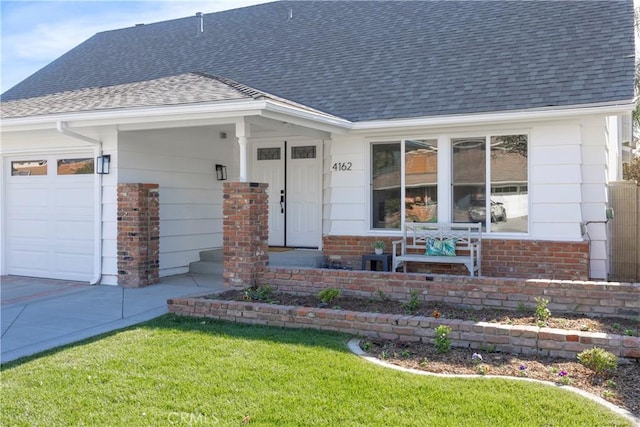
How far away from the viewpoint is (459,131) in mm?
8969

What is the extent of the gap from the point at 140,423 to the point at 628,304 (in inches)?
214

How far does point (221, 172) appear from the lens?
11.8 m

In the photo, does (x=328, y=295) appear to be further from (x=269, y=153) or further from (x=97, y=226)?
(x=269, y=153)

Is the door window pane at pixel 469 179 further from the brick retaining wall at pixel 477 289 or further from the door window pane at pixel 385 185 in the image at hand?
the brick retaining wall at pixel 477 289

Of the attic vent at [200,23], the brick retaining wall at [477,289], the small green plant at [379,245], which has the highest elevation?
the attic vent at [200,23]

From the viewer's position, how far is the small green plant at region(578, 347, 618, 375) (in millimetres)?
4590

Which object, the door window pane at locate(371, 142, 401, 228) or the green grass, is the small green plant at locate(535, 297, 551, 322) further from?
the door window pane at locate(371, 142, 401, 228)

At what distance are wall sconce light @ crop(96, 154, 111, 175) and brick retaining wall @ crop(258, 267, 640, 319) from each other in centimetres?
355

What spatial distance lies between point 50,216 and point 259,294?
5.35 meters

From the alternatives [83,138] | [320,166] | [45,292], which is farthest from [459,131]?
[45,292]

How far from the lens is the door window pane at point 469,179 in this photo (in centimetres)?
894

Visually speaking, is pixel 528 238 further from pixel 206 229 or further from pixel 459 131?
pixel 206 229

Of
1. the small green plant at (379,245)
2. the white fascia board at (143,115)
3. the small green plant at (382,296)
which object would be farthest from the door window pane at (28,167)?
the small green plant at (382,296)

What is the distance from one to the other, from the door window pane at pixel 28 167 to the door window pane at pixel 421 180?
22.7 feet
